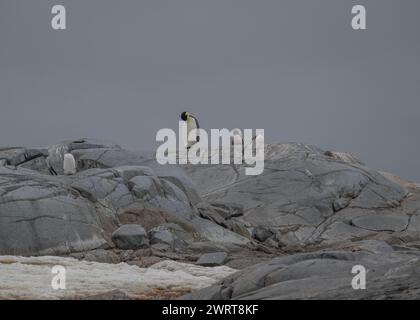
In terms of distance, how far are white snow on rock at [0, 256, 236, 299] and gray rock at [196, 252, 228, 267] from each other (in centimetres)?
74

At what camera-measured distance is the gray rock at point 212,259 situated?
17922mm

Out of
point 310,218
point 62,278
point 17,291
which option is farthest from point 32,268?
point 310,218

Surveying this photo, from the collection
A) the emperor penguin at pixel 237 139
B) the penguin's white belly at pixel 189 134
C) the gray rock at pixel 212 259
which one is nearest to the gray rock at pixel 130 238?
the gray rock at pixel 212 259

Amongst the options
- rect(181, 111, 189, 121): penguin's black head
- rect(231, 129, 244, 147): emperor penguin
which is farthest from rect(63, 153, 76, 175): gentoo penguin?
rect(231, 129, 244, 147): emperor penguin

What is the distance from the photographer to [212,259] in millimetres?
18281

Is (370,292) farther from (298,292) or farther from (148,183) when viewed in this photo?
(148,183)

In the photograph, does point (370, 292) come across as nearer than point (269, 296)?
Yes

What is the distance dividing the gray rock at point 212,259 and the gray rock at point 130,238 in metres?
2.57

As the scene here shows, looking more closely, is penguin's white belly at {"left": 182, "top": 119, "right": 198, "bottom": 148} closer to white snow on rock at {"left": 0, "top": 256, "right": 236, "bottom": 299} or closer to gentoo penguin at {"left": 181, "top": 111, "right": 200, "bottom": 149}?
gentoo penguin at {"left": 181, "top": 111, "right": 200, "bottom": 149}

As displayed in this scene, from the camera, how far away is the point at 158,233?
836 inches

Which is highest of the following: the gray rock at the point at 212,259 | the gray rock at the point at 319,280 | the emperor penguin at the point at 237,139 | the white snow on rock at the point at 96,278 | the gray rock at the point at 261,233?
the gray rock at the point at 319,280

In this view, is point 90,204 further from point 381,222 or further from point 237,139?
point 237,139

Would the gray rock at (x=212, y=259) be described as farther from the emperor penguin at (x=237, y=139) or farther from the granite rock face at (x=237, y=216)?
the emperor penguin at (x=237, y=139)
